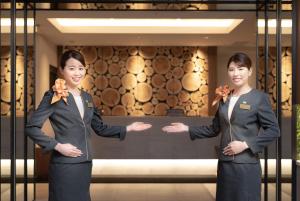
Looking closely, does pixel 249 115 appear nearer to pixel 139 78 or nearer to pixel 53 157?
pixel 53 157

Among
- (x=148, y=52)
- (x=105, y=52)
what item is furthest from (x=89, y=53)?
(x=148, y=52)

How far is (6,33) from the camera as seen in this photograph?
3.98 metres

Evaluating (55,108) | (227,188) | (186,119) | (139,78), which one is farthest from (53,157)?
(139,78)

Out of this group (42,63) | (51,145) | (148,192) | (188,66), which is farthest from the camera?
(188,66)

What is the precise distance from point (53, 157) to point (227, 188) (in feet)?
3.53

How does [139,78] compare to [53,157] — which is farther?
[139,78]

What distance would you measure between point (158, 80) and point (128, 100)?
0.96m

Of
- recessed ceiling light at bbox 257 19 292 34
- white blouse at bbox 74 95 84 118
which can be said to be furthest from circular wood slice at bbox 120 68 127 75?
white blouse at bbox 74 95 84 118

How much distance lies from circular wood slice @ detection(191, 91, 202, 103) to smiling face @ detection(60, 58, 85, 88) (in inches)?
369

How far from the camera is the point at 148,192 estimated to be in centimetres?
592

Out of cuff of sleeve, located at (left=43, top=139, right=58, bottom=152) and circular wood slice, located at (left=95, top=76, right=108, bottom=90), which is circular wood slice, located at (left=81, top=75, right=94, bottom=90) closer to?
circular wood slice, located at (left=95, top=76, right=108, bottom=90)

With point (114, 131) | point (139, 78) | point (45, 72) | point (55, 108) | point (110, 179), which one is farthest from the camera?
point (139, 78)

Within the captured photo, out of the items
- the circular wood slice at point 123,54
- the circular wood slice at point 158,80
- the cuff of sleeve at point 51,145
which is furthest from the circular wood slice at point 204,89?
the cuff of sleeve at point 51,145

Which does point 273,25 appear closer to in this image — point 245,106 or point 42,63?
point 245,106
